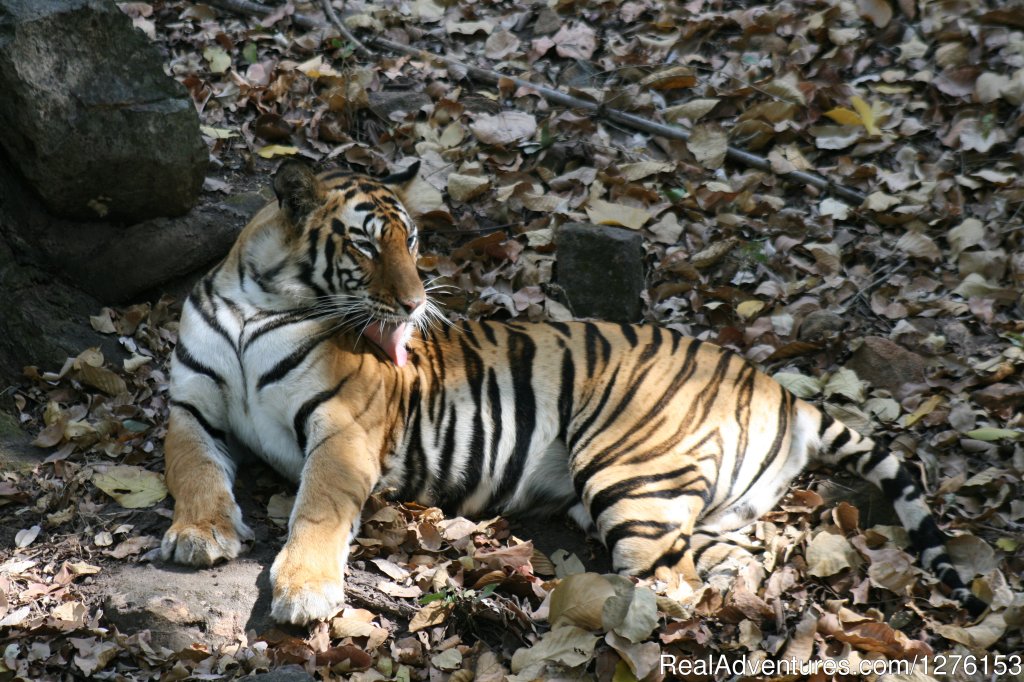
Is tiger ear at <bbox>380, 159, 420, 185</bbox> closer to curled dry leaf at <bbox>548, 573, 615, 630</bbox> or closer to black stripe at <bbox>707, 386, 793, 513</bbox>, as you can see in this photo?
black stripe at <bbox>707, 386, 793, 513</bbox>

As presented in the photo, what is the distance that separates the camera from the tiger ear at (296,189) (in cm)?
393

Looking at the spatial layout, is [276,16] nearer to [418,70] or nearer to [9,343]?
[418,70]

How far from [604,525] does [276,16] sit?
4.34 meters

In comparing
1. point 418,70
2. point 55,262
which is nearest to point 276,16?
point 418,70

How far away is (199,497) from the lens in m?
3.71

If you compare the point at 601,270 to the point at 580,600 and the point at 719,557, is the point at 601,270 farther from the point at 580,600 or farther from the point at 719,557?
the point at 580,600

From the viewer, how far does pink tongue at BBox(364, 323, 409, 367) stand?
161 inches

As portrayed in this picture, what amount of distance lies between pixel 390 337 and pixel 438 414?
387mm

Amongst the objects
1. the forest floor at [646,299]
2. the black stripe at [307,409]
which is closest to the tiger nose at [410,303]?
the black stripe at [307,409]

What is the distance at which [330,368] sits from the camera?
3.95m

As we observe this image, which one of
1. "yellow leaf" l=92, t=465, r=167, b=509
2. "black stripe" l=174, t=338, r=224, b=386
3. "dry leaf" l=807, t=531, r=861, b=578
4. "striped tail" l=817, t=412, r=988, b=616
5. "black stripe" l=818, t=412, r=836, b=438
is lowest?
"dry leaf" l=807, t=531, r=861, b=578

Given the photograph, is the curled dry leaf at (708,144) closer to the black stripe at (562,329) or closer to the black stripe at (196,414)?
the black stripe at (562,329)

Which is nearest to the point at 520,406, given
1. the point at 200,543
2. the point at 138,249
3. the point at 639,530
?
the point at 639,530

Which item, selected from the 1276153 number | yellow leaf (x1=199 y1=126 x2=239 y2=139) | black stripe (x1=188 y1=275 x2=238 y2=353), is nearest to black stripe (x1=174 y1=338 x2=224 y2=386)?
black stripe (x1=188 y1=275 x2=238 y2=353)
